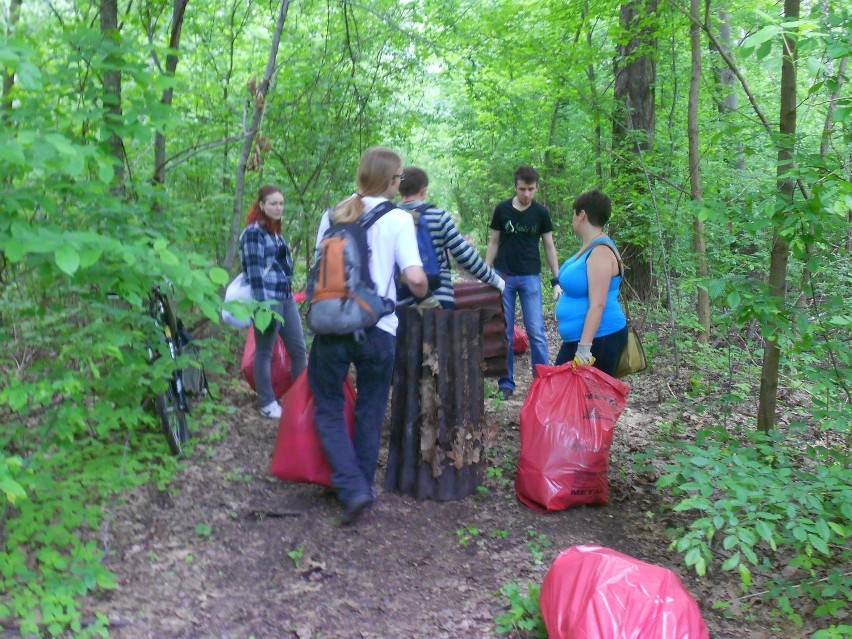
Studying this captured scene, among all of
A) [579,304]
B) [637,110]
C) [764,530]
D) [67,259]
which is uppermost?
[637,110]

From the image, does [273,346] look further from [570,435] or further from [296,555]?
[570,435]

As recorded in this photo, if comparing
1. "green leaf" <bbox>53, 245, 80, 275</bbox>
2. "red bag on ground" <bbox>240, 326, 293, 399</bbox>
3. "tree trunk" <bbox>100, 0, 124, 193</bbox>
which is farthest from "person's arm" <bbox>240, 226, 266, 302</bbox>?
"green leaf" <bbox>53, 245, 80, 275</bbox>

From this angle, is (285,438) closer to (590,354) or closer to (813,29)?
(590,354)

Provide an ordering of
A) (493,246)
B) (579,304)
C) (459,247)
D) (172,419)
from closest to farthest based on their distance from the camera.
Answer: (579,304), (459,247), (172,419), (493,246)

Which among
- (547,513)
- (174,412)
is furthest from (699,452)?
(174,412)

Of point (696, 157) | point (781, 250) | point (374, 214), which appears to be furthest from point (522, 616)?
point (696, 157)

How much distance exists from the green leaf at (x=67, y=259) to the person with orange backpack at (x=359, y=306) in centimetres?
135

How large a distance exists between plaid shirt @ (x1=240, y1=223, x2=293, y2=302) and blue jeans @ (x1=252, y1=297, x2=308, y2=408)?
134 millimetres

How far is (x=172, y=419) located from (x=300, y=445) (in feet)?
3.96

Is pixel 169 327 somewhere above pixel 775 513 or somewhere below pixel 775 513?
above

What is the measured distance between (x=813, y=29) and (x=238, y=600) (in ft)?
11.1

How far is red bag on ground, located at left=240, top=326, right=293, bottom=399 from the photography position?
207 inches

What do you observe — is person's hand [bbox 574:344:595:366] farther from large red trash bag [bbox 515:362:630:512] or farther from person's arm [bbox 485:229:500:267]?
person's arm [bbox 485:229:500:267]

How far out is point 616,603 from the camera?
2375 millimetres
